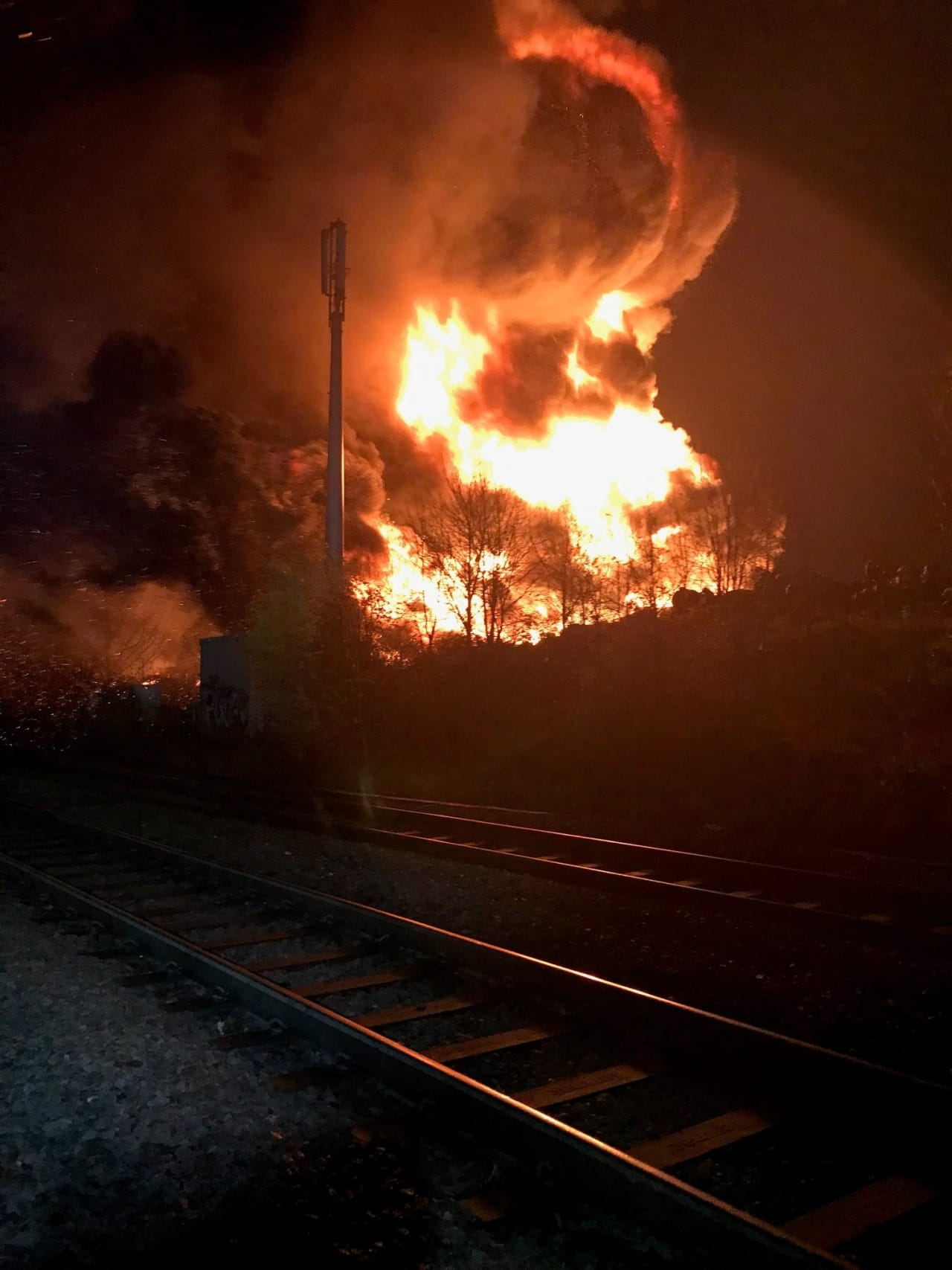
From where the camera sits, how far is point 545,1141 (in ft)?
13.4

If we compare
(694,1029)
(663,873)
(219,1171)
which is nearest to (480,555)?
(663,873)

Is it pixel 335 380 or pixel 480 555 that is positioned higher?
pixel 335 380

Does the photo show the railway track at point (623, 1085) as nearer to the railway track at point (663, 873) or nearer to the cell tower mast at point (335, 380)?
the railway track at point (663, 873)

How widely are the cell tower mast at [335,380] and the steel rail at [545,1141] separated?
91.8 feet

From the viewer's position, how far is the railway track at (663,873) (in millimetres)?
8719

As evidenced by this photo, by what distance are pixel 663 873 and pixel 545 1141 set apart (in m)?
7.57

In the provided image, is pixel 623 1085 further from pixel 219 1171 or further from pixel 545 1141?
pixel 219 1171

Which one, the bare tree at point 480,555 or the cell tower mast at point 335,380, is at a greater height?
the cell tower mast at point 335,380

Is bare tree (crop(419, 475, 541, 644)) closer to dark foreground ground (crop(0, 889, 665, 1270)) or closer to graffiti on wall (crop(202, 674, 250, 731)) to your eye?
graffiti on wall (crop(202, 674, 250, 731))

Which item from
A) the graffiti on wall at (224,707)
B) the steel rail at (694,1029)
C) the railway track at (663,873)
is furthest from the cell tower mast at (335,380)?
the steel rail at (694,1029)

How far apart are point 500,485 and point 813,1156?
104 ft

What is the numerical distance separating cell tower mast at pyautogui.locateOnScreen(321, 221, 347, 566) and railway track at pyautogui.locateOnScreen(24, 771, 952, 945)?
1882cm

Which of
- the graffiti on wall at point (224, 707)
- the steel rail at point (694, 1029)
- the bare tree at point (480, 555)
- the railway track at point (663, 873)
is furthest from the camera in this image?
the graffiti on wall at point (224, 707)

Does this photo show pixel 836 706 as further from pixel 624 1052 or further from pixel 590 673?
pixel 624 1052
